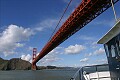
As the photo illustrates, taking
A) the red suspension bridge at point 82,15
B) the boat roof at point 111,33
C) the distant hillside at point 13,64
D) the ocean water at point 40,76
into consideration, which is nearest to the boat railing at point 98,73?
the boat roof at point 111,33

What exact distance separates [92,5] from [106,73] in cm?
1618

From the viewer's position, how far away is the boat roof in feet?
24.0

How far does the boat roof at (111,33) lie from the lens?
7320 mm

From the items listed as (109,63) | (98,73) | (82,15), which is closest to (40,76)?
(82,15)

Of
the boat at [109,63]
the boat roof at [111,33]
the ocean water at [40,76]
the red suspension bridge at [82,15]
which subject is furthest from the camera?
the ocean water at [40,76]

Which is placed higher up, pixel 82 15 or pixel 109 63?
pixel 82 15

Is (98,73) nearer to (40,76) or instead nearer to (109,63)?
(109,63)

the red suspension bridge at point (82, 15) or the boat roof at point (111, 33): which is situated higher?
the red suspension bridge at point (82, 15)

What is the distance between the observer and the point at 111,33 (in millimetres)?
7887

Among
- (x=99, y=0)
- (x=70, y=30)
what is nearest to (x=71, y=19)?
(x=70, y=30)

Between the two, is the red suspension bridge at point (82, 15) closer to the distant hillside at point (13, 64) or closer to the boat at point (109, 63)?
the boat at point (109, 63)

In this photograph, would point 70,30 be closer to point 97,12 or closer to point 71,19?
point 71,19

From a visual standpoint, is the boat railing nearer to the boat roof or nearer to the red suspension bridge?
→ the boat roof

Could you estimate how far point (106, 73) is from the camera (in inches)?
352
